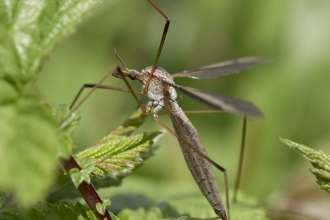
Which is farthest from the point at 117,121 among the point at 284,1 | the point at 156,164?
the point at 284,1

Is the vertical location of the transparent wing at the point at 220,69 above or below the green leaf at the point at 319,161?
above

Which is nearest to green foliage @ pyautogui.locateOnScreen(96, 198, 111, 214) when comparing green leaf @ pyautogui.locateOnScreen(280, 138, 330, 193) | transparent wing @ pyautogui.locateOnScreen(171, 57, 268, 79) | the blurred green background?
green leaf @ pyautogui.locateOnScreen(280, 138, 330, 193)

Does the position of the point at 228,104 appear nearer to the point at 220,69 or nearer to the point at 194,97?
the point at 194,97

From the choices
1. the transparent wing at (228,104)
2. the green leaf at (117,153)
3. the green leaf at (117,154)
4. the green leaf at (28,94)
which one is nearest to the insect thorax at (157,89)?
the transparent wing at (228,104)

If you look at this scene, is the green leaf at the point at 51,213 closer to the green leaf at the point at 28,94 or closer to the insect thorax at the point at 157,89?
the green leaf at the point at 28,94

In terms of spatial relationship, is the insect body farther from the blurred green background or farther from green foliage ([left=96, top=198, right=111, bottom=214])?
the blurred green background

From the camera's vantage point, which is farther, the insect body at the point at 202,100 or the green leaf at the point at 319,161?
the insect body at the point at 202,100

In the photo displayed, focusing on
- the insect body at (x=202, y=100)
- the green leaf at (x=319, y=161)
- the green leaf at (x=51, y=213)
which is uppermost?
the insect body at (x=202, y=100)
